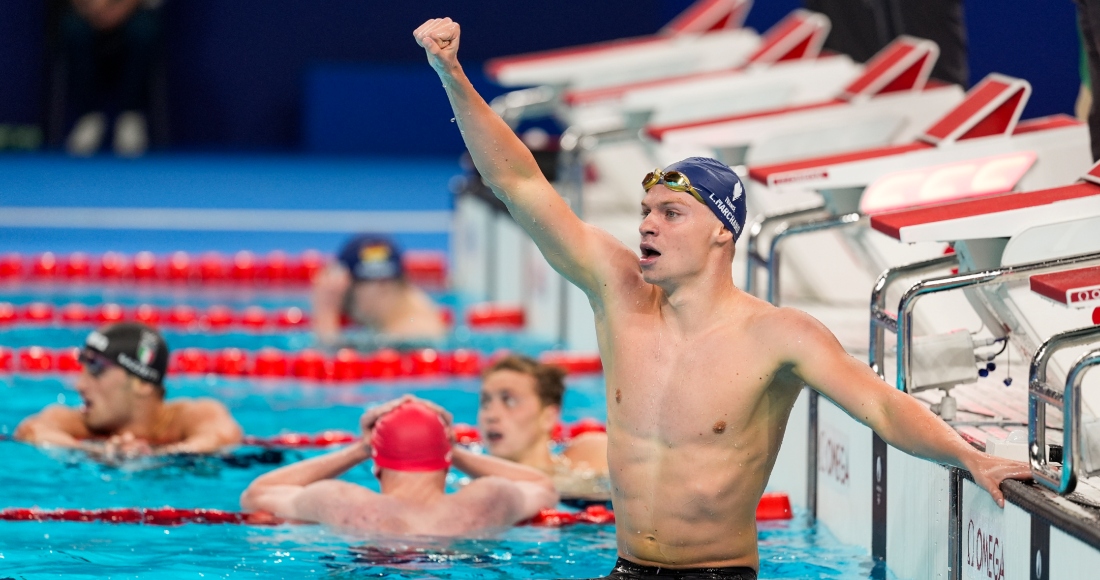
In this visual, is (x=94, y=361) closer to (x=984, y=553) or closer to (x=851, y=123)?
(x=851, y=123)

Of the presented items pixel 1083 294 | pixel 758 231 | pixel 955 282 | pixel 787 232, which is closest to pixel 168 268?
pixel 758 231

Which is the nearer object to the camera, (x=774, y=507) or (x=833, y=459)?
(x=833, y=459)

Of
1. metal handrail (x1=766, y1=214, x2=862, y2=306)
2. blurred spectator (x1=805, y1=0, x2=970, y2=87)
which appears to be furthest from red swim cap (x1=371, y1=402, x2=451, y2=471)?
blurred spectator (x1=805, y1=0, x2=970, y2=87)

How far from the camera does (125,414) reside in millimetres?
6258

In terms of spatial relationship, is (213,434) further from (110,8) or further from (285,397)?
(110,8)

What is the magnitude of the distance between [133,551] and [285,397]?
3.19m

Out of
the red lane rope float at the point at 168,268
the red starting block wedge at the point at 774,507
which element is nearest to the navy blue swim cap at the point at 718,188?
the red starting block wedge at the point at 774,507

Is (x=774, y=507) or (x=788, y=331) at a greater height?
(x=788, y=331)

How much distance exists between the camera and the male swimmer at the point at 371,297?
9078 millimetres

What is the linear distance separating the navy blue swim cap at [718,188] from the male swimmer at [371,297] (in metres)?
5.29

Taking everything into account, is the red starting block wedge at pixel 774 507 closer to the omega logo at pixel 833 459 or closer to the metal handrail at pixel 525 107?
the omega logo at pixel 833 459

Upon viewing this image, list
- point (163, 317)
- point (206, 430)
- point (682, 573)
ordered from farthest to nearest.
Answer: point (163, 317) → point (206, 430) → point (682, 573)

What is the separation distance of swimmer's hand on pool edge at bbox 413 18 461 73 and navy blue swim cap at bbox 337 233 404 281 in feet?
Answer: 17.6

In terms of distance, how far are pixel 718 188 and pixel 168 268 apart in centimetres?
805
